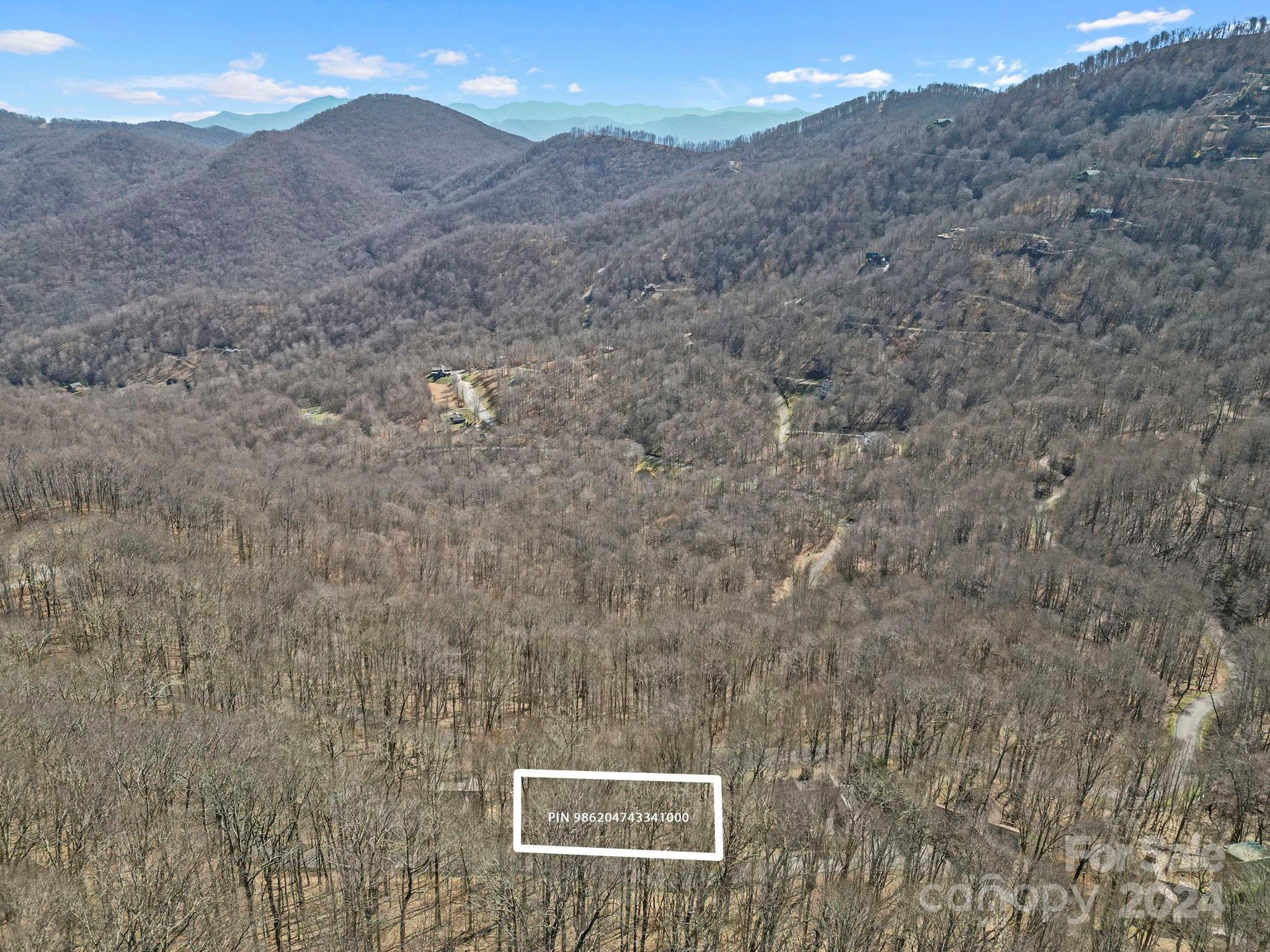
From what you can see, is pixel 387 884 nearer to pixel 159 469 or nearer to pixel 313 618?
pixel 313 618

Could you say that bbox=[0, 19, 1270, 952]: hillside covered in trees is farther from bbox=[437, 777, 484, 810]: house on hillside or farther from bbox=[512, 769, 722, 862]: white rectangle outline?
bbox=[512, 769, 722, 862]: white rectangle outline

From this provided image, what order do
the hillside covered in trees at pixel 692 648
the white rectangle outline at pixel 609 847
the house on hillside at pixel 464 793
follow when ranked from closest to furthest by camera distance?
the white rectangle outline at pixel 609 847 < the hillside covered in trees at pixel 692 648 < the house on hillside at pixel 464 793

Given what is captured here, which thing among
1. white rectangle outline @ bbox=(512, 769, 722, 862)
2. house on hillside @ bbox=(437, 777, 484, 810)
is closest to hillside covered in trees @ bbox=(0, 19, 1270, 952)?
house on hillside @ bbox=(437, 777, 484, 810)

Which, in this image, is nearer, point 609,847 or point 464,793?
point 609,847

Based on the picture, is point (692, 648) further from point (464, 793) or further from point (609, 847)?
point (609, 847)

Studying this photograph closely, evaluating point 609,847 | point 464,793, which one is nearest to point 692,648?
point 464,793

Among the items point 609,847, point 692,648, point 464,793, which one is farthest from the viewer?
point 692,648

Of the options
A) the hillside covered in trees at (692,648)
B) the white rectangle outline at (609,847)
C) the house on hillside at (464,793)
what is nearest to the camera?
the white rectangle outline at (609,847)

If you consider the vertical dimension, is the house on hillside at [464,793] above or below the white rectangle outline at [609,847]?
below

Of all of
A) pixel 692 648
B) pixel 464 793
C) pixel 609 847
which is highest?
pixel 609 847

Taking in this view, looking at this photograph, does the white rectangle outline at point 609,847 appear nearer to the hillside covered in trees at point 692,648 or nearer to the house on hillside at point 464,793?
the hillside covered in trees at point 692,648

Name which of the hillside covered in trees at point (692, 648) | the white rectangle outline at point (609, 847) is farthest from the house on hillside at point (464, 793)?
the white rectangle outline at point (609, 847)

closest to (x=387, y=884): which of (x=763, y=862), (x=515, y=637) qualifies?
(x=763, y=862)
